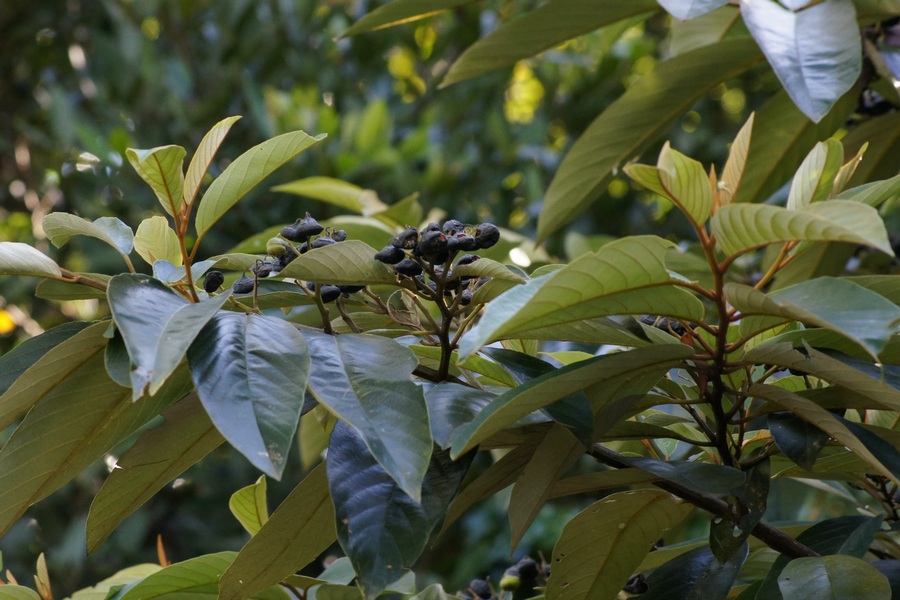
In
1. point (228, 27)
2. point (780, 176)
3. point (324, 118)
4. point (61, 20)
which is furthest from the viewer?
point (61, 20)

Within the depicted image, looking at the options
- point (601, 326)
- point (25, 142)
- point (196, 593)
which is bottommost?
point (25, 142)

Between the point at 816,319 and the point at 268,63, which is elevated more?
the point at 816,319

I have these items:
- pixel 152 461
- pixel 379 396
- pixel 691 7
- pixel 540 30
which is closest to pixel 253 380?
pixel 379 396

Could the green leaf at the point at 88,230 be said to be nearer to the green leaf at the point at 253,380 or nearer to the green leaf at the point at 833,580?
the green leaf at the point at 253,380

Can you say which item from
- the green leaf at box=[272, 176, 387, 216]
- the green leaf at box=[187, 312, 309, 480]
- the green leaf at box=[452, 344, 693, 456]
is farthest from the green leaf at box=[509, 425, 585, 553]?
the green leaf at box=[272, 176, 387, 216]

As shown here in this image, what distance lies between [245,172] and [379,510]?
22 cm

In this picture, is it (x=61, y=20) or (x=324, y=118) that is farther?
(x=61, y=20)

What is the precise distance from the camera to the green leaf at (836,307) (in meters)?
0.38

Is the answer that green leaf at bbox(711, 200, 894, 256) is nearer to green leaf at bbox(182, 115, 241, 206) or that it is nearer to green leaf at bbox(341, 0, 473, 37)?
green leaf at bbox(182, 115, 241, 206)

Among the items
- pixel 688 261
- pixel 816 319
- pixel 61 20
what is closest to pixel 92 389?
pixel 816 319

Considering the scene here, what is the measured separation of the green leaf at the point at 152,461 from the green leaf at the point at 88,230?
0.10 m

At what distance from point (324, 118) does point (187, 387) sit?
1.65 meters

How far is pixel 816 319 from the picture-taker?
1.31 feet

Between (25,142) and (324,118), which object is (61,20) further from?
(324,118)
